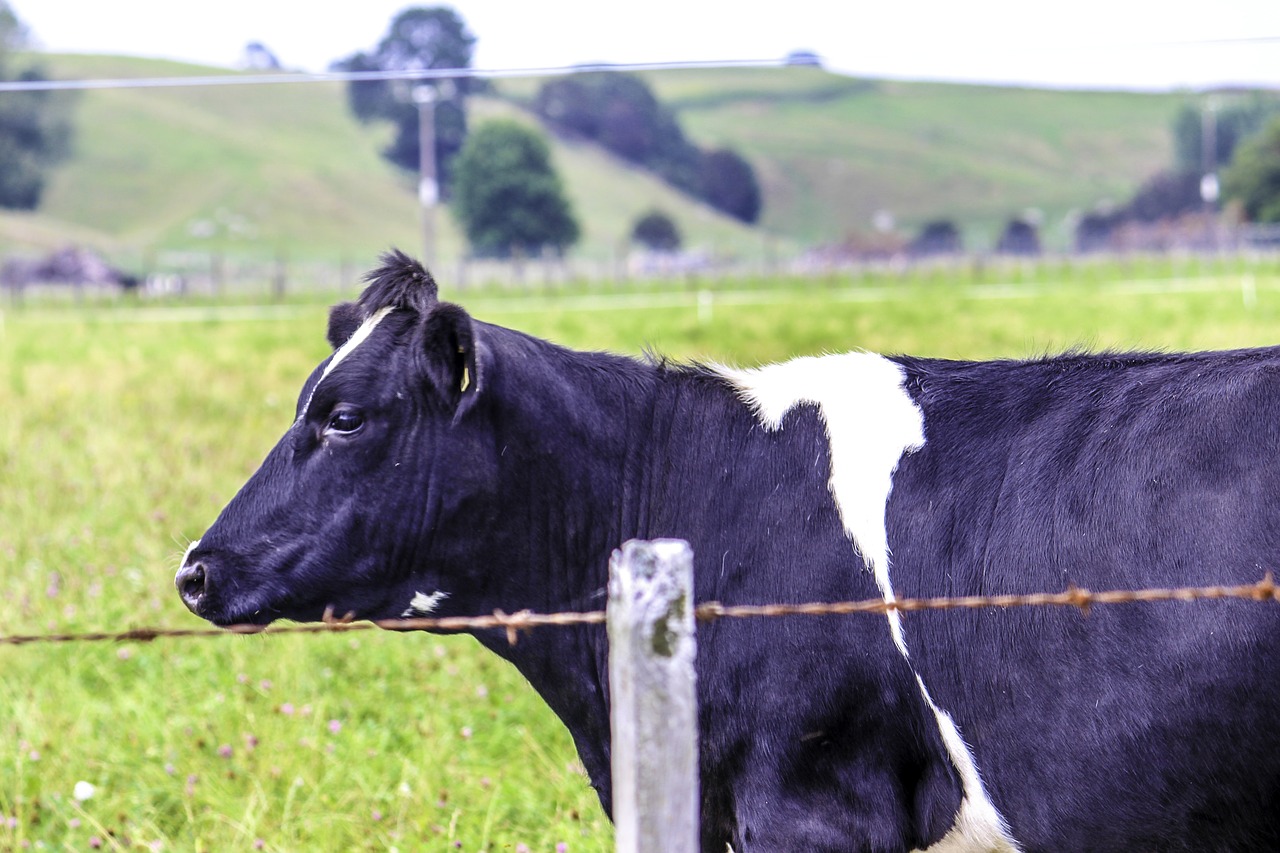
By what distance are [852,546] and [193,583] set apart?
173cm

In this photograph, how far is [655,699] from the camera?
72.9 inches

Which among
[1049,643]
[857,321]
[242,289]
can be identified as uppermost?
[242,289]

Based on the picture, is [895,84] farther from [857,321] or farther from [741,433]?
[741,433]

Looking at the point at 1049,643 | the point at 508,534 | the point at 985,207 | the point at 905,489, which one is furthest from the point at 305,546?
the point at 985,207

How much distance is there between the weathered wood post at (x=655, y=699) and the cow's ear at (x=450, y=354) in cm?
136

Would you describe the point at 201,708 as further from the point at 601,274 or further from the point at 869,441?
the point at 601,274

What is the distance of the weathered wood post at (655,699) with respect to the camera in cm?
182

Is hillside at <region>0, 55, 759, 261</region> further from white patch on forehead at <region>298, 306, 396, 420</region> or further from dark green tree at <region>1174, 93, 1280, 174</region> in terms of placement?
white patch on forehead at <region>298, 306, 396, 420</region>

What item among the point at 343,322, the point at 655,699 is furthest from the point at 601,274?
the point at 655,699

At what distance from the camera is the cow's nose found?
3.27m

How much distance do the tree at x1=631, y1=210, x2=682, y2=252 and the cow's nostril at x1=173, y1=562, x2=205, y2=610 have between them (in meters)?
99.4

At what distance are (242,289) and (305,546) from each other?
4391 cm

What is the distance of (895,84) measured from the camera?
612 ft

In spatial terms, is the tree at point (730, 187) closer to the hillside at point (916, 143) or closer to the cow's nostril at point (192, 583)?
the hillside at point (916, 143)
